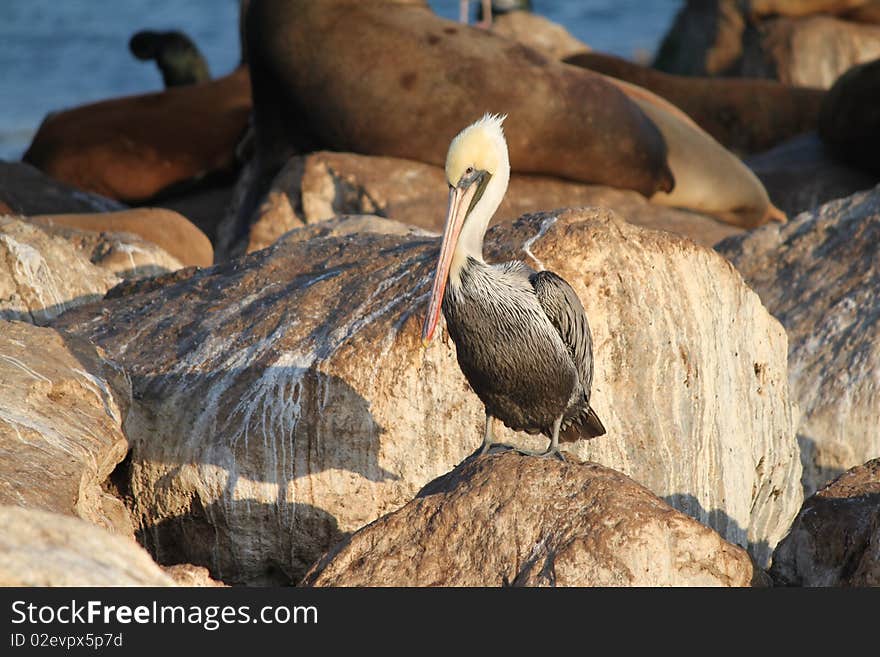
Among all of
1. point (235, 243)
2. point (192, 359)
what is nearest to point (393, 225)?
→ point (192, 359)

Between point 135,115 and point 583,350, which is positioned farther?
point 135,115

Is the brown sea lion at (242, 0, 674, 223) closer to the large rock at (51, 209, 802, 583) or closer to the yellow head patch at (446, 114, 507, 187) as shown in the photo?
the large rock at (51, 209, 802, 583)

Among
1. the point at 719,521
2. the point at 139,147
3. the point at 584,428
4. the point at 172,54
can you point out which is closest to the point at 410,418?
the point at 584,428

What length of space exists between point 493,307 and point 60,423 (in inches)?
64.0

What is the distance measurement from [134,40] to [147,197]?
11.1ft

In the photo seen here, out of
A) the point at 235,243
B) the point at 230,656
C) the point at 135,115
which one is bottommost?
the point at 230,656

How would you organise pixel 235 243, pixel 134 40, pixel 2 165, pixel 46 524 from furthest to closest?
pixel 134 40, pixel 2 165, pixel 235 243, pixel 46 524

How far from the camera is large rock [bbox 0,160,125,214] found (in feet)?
34.0

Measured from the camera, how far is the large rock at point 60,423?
5.03 m

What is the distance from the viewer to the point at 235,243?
10148mm

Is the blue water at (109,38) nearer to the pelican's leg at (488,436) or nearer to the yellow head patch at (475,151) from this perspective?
the pelican's leg at (488,436)

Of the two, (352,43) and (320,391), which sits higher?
(352,43)

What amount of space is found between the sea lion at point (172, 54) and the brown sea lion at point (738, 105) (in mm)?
4181

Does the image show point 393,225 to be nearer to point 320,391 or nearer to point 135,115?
point 320,391
